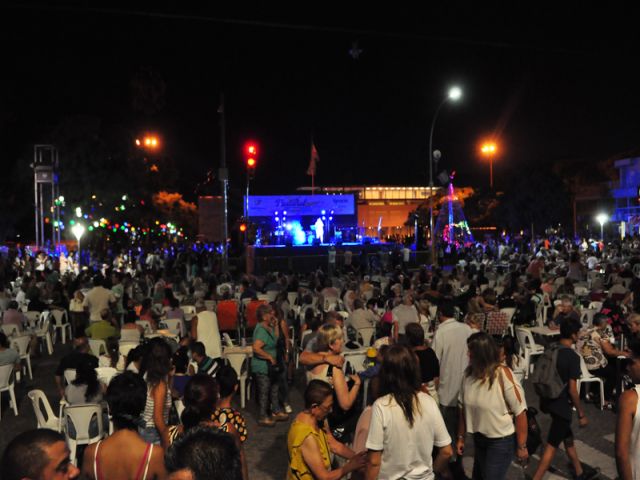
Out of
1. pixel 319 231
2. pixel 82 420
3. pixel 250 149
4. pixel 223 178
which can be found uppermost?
pixel 250 149

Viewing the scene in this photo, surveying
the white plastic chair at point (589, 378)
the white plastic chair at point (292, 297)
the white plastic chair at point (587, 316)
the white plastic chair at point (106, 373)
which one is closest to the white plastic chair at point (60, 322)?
the white plastic chair at point (292, 297)

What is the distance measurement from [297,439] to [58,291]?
12.7 meters

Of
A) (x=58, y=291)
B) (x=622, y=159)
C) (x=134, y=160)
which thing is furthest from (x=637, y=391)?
(x=622, y=159)

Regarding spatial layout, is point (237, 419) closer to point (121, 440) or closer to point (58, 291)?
point (121, 440)

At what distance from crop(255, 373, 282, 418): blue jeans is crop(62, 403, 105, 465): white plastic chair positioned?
193 cm

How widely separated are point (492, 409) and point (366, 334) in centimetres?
604

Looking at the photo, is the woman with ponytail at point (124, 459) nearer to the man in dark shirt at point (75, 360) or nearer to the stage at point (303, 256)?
the man in dark shirt at point (75, 360)

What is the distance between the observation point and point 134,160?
42156 mm

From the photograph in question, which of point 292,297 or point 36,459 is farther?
point 292,297

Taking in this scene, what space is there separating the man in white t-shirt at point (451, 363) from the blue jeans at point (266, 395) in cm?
257

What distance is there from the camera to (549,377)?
545 centimetres

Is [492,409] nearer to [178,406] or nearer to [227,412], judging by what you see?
[227,412]

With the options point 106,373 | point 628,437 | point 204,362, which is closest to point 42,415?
point 106,373

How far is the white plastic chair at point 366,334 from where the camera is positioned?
34.2 ft
